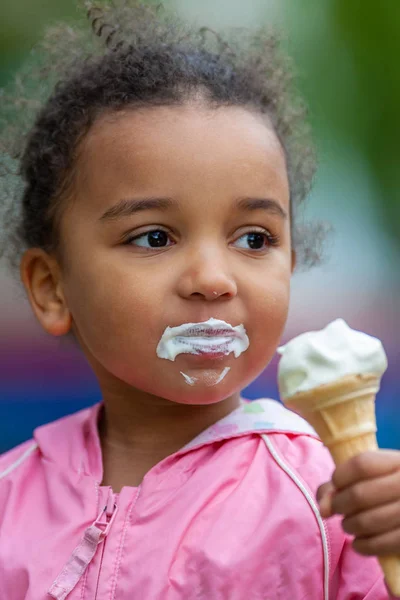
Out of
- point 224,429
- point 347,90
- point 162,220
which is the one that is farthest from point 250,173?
point 347,90

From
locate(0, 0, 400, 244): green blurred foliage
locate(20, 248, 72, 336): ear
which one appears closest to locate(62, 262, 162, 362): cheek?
locate(20, 248, 72, 336): ear

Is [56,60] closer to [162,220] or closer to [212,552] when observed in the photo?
[162,220]

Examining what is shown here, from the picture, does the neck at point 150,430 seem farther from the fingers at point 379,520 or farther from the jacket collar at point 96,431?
the fingers at point 379,520

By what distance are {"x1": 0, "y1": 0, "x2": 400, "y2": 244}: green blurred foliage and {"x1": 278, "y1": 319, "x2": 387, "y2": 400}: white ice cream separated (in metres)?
2.99

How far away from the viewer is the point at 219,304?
4.41ft

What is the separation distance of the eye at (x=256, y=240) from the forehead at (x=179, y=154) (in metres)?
0.08

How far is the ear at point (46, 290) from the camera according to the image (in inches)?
64.8

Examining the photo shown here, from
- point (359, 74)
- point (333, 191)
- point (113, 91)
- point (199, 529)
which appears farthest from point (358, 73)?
point (199, 529)

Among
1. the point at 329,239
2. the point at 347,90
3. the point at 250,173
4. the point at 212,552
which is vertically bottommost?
the point at 212,552

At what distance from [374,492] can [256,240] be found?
63 centimetres

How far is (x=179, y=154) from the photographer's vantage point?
140cm

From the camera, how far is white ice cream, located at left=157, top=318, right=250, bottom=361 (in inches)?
52.4

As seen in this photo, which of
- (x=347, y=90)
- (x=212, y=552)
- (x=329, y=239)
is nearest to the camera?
(x=212, y=552)

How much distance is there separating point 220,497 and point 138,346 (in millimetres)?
313
